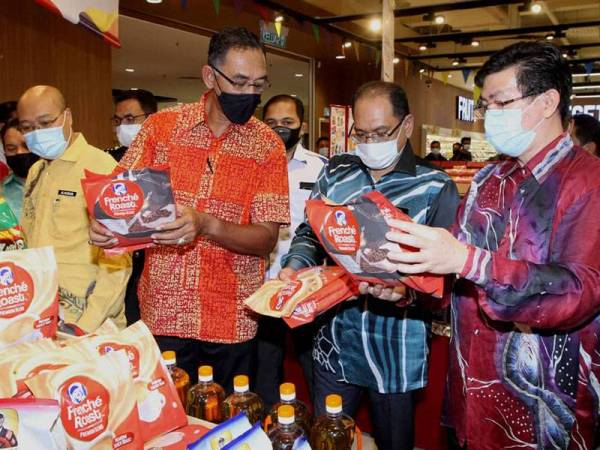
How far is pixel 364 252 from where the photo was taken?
4.40 ft

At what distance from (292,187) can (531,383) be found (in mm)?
1835

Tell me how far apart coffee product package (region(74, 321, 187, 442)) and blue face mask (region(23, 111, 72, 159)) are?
1.41 meters

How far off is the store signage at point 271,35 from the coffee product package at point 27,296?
843 cm

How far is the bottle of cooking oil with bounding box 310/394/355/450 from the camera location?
1276mm

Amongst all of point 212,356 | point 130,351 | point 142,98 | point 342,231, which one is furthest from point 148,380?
point 142,98

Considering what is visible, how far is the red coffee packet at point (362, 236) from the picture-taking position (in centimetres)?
131

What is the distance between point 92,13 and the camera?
3.56m

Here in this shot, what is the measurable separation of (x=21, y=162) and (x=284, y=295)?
2.14 metres

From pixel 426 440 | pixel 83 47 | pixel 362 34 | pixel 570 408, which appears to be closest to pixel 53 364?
pixel 570 408

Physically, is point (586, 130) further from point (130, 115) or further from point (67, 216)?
point (67, 216)

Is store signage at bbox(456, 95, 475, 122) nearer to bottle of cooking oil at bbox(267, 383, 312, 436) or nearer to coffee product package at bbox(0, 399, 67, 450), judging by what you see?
bottle of cooking oil at bbox(267, 383, 312, 436)

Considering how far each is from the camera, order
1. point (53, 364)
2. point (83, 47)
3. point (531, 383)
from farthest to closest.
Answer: point (83, 47)
point (531, 383)
point (53, 364)

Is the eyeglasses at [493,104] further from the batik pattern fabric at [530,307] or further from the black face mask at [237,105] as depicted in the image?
the black face mask at [237,105]

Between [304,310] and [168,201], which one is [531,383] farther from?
[168,201]
